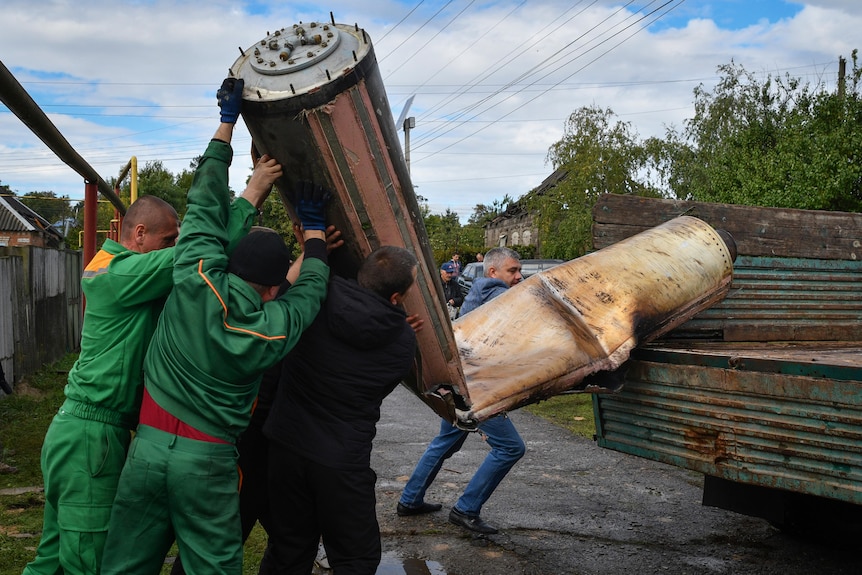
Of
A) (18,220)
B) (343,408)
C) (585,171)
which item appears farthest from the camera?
(18,220)

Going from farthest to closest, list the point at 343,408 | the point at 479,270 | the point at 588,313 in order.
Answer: the point at 479,270 → the point at 588,313 → the point at 343,408

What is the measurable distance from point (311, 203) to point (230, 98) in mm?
469

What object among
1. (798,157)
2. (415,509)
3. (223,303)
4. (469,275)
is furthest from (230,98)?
(469,275)

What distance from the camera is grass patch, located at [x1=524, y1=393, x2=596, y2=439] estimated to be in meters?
7.73

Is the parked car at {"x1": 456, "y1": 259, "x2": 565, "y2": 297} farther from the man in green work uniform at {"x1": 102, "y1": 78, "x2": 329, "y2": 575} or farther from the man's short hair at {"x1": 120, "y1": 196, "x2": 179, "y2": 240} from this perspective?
the man in green work uniform at {"x1": 102, "y1": 78, "x2": 329, "y2": 575}

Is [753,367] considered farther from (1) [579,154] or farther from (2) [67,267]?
(1) [579,154]

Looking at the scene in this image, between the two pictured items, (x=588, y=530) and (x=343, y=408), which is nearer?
(x=343, y=408)

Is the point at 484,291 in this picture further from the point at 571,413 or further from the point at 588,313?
the point at 571,413

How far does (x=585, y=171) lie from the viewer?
2655 centimetres

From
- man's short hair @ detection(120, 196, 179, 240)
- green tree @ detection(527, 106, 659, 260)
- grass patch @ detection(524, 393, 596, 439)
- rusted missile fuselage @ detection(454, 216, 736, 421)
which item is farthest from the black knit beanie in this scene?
green tree @ detection(527, 106, 659, 260)

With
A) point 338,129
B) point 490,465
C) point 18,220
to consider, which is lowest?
point 490,465

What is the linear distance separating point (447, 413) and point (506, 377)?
11.8 inches

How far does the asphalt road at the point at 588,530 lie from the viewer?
13.9 feet

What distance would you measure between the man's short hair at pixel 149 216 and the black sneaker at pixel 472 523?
2.57m
